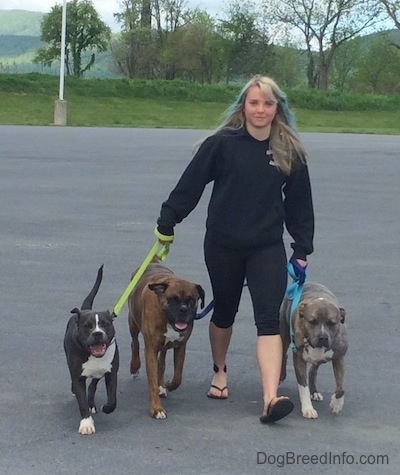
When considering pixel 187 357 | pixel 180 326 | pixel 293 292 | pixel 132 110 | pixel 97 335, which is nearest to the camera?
pixel 97 335

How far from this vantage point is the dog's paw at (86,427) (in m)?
5.21

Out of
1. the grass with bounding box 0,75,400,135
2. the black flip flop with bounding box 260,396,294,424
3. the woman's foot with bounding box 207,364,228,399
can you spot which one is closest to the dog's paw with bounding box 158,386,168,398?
the woman's foot with bounding box 207,364,228,399

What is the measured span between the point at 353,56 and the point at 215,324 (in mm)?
97852

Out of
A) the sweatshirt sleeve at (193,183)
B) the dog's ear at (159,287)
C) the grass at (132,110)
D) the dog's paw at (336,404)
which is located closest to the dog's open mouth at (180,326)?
the dog's ear at (159,287)

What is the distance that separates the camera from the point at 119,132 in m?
35.1

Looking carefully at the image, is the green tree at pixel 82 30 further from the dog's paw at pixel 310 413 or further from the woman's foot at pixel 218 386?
the dog's paw at pixel 310 413

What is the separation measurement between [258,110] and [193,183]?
1.95 ft

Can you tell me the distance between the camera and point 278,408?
17.3ft

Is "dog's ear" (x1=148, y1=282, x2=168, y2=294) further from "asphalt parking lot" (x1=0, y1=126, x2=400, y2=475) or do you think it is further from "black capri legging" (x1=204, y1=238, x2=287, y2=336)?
"asphalt parking lot" (x1=0, y1=126, x2=400, y2=475)

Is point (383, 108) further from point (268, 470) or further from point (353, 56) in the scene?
point (268, 470)

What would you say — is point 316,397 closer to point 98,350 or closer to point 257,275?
point 257,275

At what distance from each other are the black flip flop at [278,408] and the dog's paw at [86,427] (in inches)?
38.3

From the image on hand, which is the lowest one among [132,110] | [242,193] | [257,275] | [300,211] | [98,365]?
[132,110]

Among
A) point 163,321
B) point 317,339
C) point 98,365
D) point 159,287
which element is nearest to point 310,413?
point 317,339
